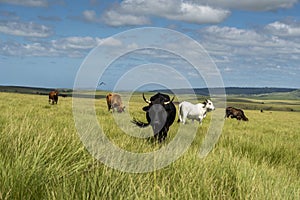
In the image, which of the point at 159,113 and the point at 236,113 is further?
the point at 236,113

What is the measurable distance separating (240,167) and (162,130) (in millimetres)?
6387

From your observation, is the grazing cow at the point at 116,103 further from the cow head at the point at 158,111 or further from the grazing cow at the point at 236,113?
the grazing cow at the point at 236,113

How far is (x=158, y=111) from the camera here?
40.4ft

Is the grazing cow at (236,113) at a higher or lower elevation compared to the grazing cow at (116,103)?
lower

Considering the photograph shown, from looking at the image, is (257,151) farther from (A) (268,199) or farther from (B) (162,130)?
(A) (268,199)

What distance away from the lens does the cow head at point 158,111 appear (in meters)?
11.6

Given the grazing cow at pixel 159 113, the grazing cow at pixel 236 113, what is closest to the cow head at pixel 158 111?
the grazing cow at pixel 159 113

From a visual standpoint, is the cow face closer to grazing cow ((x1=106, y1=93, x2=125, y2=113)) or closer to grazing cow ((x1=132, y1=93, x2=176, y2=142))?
grazing cow ((x1=132, y1=93, x2=176, y2=142))

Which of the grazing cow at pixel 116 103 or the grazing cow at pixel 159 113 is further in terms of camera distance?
the grazing cow at pixel 116 103

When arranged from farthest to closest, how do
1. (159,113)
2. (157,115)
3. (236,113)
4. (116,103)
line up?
(236,113)
(116,103)
(159,113)
(157,115)

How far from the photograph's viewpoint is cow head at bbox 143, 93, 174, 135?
1164 centimetres

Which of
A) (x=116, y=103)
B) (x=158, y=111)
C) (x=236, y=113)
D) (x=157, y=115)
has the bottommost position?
(x=236, y=113)

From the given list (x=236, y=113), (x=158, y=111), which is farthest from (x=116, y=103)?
(x=236, y=113)

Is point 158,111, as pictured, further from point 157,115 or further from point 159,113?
point 157,115
